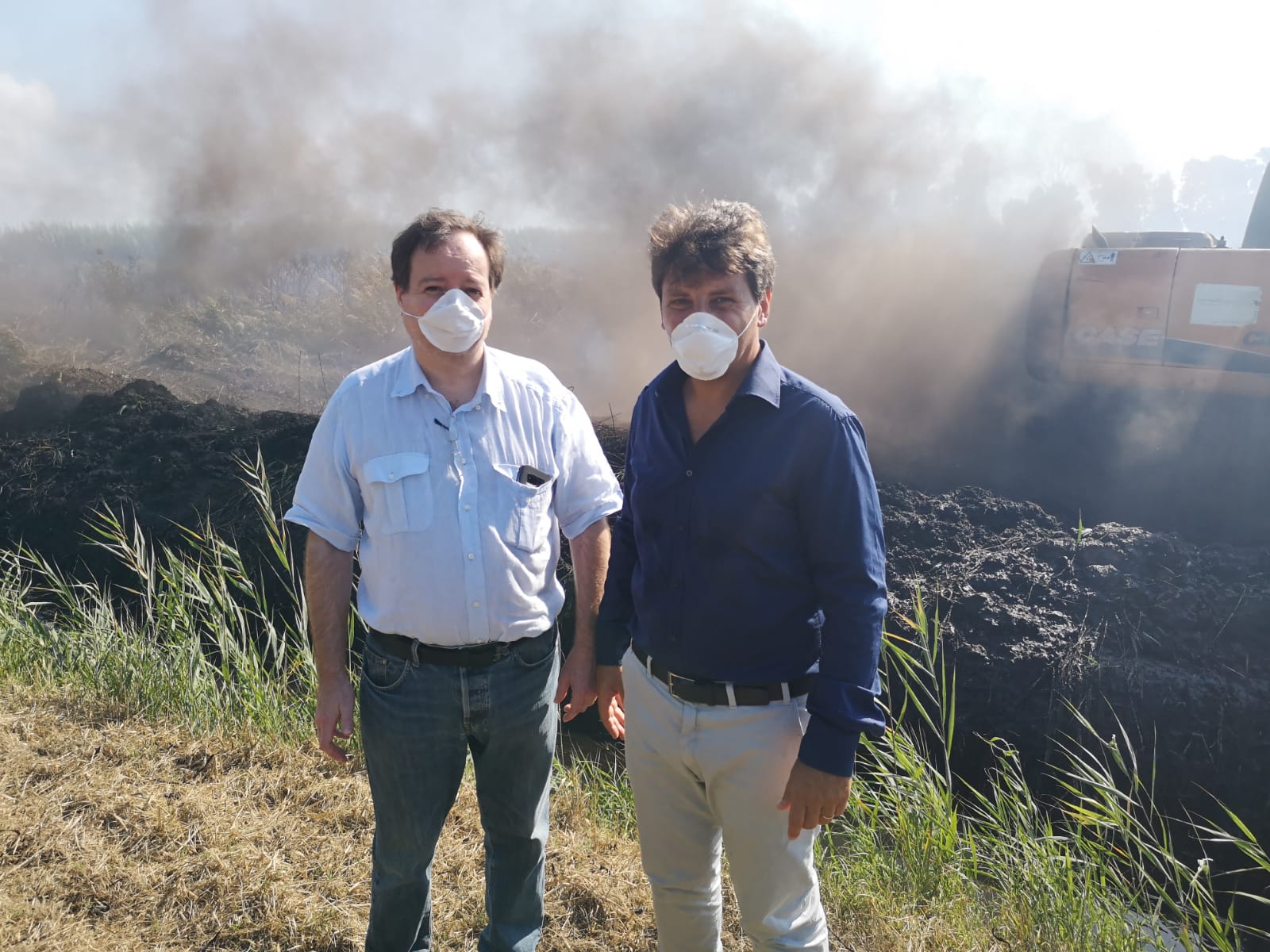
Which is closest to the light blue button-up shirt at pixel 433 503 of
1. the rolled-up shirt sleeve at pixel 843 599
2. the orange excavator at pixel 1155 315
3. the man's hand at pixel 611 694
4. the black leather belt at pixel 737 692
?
the man's hand at pixel 611 694

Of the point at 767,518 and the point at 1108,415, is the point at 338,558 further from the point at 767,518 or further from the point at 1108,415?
the point at 1108,415

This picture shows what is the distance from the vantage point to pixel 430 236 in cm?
230

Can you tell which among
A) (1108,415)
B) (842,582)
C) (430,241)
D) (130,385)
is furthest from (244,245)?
(842,582)

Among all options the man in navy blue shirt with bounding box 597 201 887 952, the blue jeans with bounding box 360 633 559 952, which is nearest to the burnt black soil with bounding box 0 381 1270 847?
the man in navy blue shirt with bounding box 597 201 887 952

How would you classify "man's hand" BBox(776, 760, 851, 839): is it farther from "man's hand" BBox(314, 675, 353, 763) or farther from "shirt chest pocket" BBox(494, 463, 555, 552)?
"man's hand" BBox(314, 675, 353, 763)

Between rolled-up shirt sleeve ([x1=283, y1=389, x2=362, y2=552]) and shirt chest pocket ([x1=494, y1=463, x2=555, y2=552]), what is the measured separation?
39cm

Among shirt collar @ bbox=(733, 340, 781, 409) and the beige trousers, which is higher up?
shirt collar @ bbox=(733, 340, 781, 409)

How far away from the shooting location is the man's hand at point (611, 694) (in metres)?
2.41

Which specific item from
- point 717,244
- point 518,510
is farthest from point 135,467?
point 717,244

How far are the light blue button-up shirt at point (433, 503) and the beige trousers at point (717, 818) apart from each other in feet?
1.37

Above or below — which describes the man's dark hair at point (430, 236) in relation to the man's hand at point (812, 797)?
above

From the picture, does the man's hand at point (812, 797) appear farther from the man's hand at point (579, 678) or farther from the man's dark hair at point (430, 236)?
the man's dark hair at point (430, 236)

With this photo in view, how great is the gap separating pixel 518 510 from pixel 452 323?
510 mm

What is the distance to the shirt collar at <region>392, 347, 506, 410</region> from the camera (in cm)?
228
